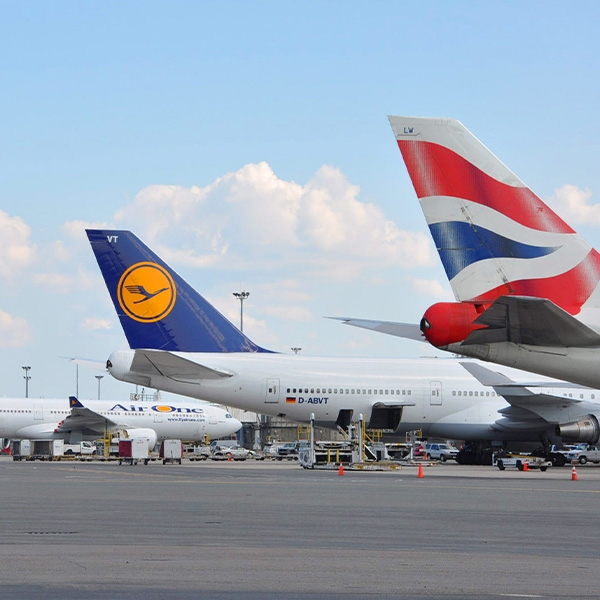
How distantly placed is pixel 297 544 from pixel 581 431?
27149 millimetres

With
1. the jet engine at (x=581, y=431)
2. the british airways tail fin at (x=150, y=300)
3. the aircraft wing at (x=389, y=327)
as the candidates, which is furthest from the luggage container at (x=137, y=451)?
the aircraft wing at (x=389, y=327)

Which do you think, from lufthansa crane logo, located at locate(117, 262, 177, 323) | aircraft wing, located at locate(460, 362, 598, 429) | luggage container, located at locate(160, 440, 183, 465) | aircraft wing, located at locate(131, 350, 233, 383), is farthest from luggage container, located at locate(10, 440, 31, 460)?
aircraft wing, located at locate(460, 362, 598, 429)

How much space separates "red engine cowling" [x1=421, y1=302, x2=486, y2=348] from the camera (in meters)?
19.4

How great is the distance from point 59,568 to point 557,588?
4.47 m

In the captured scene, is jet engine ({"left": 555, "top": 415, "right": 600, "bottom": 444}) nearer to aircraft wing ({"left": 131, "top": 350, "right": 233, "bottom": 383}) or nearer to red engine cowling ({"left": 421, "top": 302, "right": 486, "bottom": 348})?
aircraft wing ({"left": 131, "top": 350, "right": 233, "bottom": 383})

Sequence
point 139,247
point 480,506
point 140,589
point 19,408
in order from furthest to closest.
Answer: point 19,408, point 139,247, point 480,506, point 140,589

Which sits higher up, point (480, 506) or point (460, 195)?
point (460, 195)

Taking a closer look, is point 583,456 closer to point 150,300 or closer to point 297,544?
point 150,300

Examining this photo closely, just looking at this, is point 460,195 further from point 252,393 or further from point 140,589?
point 252,393

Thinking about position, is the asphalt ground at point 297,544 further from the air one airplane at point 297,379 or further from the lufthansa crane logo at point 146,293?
the lufthansa crane logo at point 146,293

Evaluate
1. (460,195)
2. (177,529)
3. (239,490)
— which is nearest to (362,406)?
(239,490)

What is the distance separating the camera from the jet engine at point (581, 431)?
37.2 meters

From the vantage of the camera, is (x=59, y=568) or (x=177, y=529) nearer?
(x=59, y=568)

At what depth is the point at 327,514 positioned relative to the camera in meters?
16.6
